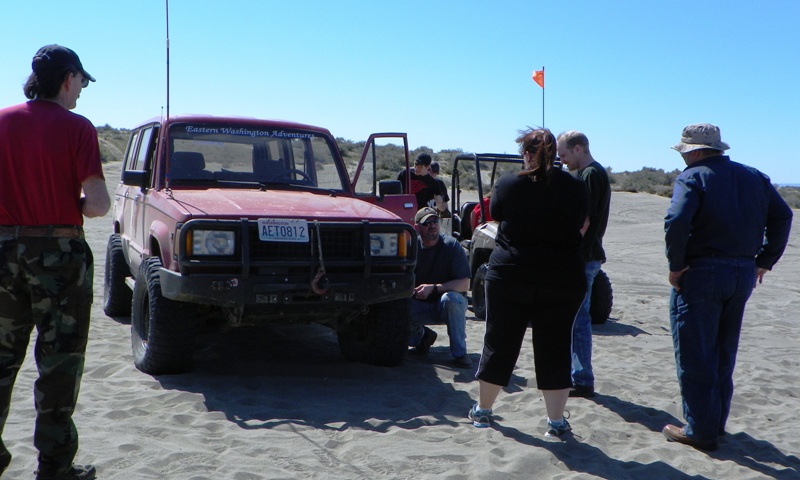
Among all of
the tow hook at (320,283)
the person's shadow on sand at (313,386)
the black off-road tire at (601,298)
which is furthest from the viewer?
the black off-road tire at (601,298)

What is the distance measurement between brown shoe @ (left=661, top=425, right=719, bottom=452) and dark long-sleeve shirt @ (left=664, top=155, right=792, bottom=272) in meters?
0.96

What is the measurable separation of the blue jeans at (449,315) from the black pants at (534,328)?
1.73m

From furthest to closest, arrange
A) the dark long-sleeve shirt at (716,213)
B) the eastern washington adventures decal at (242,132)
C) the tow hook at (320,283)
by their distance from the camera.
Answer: the eastern washington adventures decal at (242,132)
the tow hook at (320,283)
the dark long-sleeve shirt at (716,213)

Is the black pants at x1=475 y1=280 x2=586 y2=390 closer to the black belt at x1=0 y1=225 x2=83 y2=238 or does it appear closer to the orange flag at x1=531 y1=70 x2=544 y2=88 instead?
the black belt at x1=0 y1=225 x2=83 y2=238

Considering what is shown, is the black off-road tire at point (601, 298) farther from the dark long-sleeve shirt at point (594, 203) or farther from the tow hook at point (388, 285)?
the tow hook at point (388, 285)

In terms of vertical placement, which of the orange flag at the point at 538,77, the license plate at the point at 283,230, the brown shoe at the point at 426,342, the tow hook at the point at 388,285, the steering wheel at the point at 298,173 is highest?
the orange flag at the point at 538,77

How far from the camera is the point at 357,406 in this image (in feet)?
17.3

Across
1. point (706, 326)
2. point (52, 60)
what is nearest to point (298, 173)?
point (52, 60)

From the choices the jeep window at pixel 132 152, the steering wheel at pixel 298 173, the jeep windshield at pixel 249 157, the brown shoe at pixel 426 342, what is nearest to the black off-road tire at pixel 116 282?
the jeep window at pixel 132 152

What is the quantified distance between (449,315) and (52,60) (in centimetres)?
369

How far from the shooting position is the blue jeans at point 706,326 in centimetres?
449

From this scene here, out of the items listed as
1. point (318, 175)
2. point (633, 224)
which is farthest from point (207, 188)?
point (633, 224)

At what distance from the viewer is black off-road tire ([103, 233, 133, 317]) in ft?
25.8

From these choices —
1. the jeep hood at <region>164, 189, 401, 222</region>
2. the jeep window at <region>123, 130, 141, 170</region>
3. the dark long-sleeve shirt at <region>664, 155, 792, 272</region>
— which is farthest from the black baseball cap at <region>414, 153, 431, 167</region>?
the dark long-sleeve shirt at <region>664, 155, 792, 272</region>
